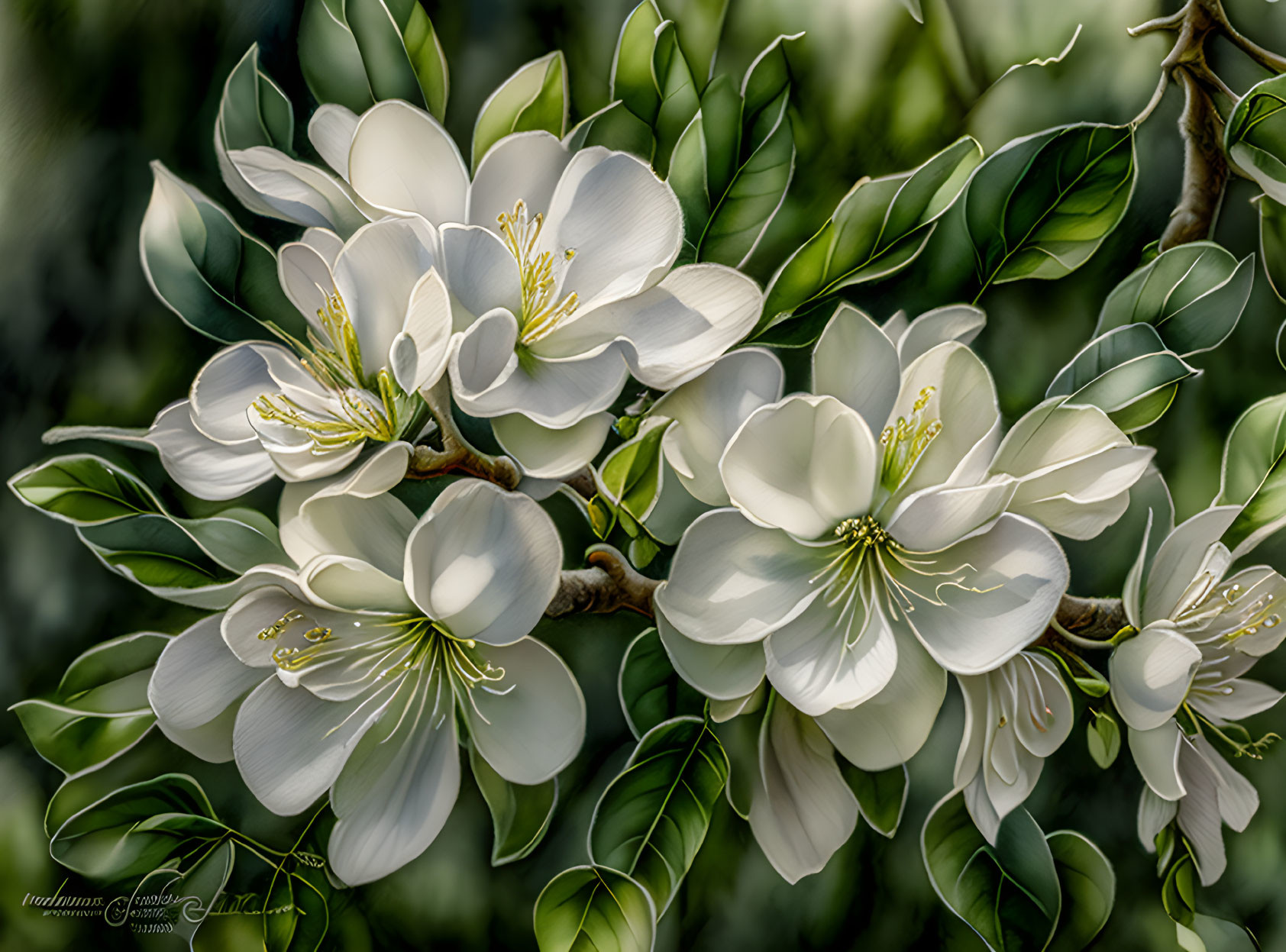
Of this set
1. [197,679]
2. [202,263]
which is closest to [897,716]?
[197,679]

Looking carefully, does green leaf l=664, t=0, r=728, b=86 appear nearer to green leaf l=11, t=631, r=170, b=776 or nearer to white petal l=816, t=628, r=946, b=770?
white petal l=816, t=628, r=946, b=770

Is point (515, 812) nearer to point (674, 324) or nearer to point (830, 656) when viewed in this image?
point (830, 656)

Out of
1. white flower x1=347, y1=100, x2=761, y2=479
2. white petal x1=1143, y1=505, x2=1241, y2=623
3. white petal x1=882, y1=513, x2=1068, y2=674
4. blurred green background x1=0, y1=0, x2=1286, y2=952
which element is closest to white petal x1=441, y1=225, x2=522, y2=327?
white flower x1=347, y1=100, x2=761, y2=479

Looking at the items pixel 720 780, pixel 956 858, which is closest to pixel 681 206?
pixel 720 780

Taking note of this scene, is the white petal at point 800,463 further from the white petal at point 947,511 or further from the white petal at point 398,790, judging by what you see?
the white petal at point 398,790

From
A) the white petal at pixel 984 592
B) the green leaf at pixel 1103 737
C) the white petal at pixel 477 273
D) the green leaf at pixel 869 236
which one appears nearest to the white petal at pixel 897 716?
the white petal at pixel 984 592

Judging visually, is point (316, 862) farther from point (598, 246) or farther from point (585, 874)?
point (598, 246)

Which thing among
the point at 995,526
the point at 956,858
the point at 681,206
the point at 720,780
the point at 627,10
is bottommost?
the point at 956,858
